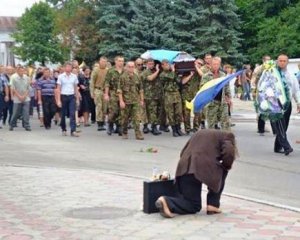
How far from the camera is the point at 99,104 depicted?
1895cm

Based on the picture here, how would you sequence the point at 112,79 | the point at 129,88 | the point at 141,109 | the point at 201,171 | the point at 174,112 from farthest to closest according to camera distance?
→ the point at 174,112 → the point at 112,79 → the point at 141,109 → the point at 129,88 → the point at 201,171

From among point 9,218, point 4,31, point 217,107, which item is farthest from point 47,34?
point 9,218

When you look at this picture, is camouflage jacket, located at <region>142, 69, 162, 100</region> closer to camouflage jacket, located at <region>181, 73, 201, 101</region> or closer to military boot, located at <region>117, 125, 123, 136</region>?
camouflage jacket, located at <region>181, 73, 201, 101</region>

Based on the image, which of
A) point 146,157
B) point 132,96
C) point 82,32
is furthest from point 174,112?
point 82,32

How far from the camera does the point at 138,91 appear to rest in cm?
1666

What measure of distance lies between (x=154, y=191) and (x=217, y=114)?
554 centimetres

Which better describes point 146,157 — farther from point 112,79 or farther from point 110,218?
point 110,218

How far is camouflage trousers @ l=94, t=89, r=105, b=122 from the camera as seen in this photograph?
18953 millimetres

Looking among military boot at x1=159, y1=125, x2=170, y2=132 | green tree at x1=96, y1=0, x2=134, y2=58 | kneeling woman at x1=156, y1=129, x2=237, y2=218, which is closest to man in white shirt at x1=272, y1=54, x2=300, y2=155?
military boot at x1=159, y1=125, x2=170, y2=132

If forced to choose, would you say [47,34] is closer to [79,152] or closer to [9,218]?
[79,152]

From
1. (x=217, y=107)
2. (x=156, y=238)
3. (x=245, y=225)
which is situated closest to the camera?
(x=156, y=238)

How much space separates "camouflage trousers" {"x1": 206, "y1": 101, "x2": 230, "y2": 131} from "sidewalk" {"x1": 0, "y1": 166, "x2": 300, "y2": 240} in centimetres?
353

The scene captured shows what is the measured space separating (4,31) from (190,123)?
97.3 metres

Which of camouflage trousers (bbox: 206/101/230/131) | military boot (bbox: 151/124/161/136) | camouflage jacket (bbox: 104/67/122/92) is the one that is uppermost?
camouflage jacket (bbox: 104/67/122/92)
